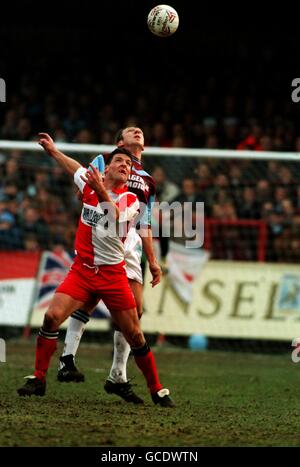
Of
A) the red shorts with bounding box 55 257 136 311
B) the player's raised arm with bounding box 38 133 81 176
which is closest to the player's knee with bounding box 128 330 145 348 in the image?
the red shorts with bounding box 55 257 136 311

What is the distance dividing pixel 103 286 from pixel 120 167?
1007 mm

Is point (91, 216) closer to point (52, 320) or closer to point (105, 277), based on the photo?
point (105, 277)

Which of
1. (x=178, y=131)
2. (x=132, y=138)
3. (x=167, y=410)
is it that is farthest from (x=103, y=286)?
(x=178, y=131)

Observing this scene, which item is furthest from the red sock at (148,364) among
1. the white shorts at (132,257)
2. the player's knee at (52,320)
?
the white shorts at (132,257)

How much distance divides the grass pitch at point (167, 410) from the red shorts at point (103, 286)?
89 centimetres

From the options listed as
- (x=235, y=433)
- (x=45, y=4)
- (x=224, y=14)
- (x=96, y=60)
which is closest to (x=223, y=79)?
(x=224, y=14)

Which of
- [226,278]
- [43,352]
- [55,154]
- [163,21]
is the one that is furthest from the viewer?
[226,278]

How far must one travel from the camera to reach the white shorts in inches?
354

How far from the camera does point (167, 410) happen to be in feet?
26.5

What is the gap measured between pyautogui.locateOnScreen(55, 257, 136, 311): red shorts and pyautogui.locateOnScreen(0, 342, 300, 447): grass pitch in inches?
35.0

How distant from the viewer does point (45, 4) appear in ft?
70.6

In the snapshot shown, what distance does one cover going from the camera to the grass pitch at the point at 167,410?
6.63 meters

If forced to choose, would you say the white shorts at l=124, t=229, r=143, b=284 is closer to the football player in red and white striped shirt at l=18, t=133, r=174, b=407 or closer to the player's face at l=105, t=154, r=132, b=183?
the football player in red and white striped shirt at l=18, t=133, r=174, b=407
